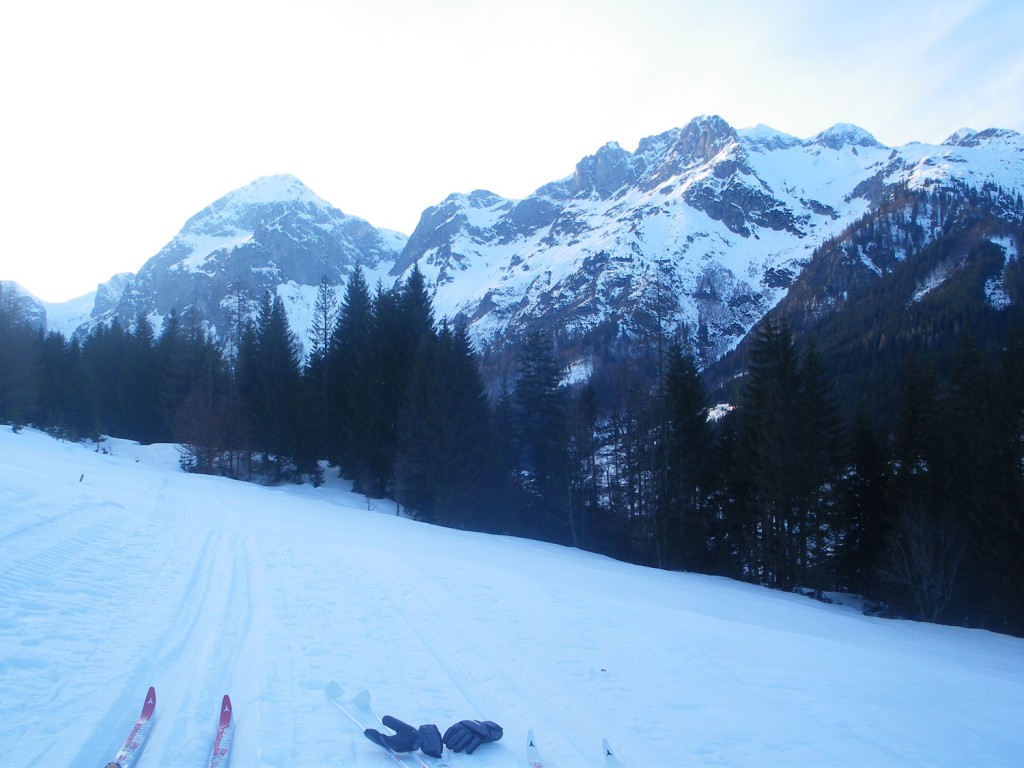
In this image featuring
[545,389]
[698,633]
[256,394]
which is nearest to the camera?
[698,633]

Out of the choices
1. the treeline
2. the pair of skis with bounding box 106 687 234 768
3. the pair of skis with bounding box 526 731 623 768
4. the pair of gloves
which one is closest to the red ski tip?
the pair of skis with bounding box 106 687 234 768

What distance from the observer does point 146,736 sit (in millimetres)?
4547

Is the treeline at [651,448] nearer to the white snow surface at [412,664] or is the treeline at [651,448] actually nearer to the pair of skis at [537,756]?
the white snow surface at [412,664]

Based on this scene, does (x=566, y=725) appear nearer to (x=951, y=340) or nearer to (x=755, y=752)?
(x=755, y=752)

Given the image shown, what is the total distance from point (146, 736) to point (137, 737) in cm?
9

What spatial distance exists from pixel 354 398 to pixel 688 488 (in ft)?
69.3

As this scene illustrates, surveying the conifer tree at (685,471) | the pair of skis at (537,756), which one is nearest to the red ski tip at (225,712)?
the pair of skis at (537,756)

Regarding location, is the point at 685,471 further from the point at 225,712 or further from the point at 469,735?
the point at 225,712

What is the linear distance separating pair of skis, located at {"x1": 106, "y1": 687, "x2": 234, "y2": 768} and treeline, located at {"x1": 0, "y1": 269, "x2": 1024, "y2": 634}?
79.3 ft

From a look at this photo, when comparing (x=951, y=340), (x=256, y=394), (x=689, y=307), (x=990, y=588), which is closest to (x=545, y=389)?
(x=256, y=394)

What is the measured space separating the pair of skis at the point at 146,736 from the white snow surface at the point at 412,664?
0.28ft

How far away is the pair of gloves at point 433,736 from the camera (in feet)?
15.5

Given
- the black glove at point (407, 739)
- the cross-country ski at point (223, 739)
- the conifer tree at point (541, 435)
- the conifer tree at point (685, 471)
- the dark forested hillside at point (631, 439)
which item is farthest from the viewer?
the conifer tree at point (541, 435)

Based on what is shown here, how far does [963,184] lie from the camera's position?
194375 mm
